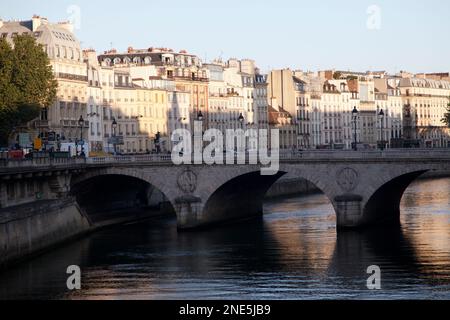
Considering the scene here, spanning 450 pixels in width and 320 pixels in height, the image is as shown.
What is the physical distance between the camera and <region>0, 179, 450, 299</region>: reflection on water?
72312mm

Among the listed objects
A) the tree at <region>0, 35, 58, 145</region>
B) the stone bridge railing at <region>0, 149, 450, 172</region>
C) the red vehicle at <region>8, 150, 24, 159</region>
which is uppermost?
the tree at <region>0, 35, 58, 145</region>

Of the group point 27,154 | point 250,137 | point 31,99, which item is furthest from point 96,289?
point 250,137

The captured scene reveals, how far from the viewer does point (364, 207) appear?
10012 cm

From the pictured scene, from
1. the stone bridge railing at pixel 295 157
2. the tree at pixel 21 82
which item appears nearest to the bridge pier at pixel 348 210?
the stone bridge railing at pixel 295 157

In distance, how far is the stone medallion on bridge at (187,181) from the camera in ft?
346

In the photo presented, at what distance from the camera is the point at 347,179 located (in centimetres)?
10069

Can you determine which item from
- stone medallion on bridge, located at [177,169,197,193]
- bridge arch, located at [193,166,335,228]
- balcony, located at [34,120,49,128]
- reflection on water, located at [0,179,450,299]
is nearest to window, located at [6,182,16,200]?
reflection on water, located at [0,179,450,299]

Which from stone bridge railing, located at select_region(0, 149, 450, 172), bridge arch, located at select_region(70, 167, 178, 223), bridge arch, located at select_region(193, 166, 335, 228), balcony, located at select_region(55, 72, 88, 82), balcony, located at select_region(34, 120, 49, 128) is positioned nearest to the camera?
stone bridge railing, located at select_region(0, 149, 450, 172)

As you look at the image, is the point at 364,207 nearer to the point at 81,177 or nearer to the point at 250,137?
the point at 81,177

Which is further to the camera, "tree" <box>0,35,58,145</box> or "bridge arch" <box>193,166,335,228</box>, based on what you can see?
"tree" <box>0,35,58,145</box>

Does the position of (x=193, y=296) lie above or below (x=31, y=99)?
below

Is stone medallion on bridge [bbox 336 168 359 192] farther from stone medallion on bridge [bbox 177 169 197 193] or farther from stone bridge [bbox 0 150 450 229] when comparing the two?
stone medallion on bridge [bbox 177 169 197 193]

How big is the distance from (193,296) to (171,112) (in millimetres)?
87457

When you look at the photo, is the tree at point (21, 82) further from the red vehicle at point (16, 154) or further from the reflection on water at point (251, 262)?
the reflection on water at point (251, 262)
